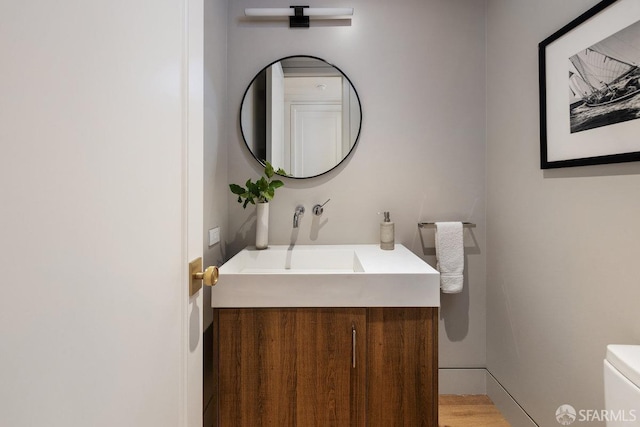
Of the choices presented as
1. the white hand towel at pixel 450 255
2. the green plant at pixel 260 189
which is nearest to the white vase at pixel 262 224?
the green plant at pixel 260 189

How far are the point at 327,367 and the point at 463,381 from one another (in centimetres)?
109

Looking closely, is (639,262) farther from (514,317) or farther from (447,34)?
(447,34)

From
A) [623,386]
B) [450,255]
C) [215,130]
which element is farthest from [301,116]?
[623,386]

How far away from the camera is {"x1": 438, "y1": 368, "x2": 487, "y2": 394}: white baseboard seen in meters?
1.80

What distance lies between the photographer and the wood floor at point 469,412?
158 centimetres

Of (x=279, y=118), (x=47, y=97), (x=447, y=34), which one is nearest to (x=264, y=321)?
(x=47, y=97)

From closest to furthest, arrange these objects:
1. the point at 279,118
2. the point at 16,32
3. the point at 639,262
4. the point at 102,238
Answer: the point at 16,32 → the point at 102,238 → the point at 639,262 → the point at 279,118

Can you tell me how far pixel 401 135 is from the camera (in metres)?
1.80

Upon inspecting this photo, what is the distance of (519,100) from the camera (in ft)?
4.88

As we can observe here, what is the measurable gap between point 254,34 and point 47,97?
1645 mm

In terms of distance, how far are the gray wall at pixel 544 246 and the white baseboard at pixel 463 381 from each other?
10 centimetres

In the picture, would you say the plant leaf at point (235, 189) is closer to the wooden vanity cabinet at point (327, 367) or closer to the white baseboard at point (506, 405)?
the wooden vanity cabinet at point (327, 367)

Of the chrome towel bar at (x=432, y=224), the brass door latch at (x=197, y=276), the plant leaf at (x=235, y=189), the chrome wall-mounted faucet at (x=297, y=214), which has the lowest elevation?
the brass door latch at (x=197, y=276)

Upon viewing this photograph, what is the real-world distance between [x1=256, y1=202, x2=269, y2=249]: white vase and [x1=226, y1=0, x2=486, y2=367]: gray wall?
0.50ft
